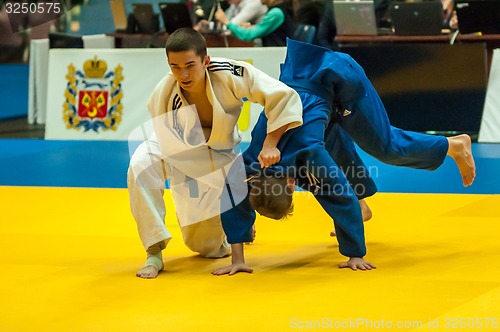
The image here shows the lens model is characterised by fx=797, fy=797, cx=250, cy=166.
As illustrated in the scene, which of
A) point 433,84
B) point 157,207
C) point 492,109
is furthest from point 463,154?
point 433,84

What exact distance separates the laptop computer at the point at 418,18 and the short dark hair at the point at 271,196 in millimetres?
5038

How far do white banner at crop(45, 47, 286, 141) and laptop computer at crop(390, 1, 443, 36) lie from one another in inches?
78.0

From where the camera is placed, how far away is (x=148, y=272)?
3.37 metres

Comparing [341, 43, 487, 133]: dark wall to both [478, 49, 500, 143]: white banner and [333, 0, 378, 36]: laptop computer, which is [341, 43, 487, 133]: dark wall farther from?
[333, 0, 378, 36]: laptop computer

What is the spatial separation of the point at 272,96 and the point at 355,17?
16.6ft

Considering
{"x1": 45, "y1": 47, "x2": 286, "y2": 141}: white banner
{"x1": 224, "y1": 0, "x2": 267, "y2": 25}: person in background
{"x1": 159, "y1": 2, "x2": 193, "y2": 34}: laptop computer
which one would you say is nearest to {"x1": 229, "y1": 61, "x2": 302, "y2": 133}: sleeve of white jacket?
{"x1": 45, "y1": 47, "x2": 286, "y2": 141}: white banner

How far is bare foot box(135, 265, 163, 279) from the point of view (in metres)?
3.36

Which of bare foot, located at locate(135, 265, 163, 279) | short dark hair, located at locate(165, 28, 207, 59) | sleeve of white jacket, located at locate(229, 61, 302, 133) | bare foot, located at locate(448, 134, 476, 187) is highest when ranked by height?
short dark hair, located at locate(165, 28, 207, 59)

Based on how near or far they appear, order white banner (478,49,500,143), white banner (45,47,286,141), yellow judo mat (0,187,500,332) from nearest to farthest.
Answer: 1. yellow judo mat (0,187,500,332)
2. white banner (478,49,500,143)
3. white banner (45,47,286,141)

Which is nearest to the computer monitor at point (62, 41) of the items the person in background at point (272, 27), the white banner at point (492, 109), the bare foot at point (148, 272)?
the person in background at point (272, 27)

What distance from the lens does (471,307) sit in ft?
9.38

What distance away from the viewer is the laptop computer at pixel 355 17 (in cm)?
806

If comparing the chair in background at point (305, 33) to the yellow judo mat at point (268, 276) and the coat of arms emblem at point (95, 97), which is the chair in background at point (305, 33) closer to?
the coat of arms emblem at point (95, 97)

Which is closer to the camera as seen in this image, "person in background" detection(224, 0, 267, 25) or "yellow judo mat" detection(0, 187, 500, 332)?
"yellow judo mat" detection(0, 187, 500, 332)
